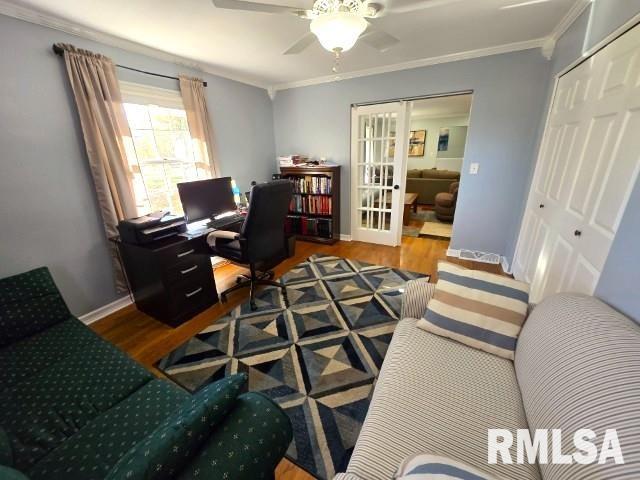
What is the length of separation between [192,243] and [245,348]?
1.01m

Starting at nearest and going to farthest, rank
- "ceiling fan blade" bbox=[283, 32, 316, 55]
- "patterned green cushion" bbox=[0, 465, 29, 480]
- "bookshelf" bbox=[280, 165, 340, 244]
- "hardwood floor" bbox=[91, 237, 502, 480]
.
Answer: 1. "patterned green cushion" bbox=[0, 465, 29, 480]
2. "ceiling fan blade" bbox=[283, 32, 316, 55]
3. "hardwood floor" bbox=[91, 237, 502, 480]
4. "bookshelf" bbox=[280, 165, 340, 244]

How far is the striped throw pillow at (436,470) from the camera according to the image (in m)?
0.64

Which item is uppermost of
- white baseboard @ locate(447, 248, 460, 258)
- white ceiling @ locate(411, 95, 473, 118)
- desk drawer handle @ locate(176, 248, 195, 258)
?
white ceiling @ locate(411, 95, 473, 118)

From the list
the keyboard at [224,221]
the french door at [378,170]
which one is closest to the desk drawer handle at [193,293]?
the keyboard at [224,221]

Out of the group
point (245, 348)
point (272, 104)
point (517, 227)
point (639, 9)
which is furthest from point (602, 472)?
point (272, 104)

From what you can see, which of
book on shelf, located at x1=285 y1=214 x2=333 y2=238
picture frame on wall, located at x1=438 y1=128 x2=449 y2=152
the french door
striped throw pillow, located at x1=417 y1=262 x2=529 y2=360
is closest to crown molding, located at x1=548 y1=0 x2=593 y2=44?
the french door

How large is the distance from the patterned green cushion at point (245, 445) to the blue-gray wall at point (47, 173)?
215 cm

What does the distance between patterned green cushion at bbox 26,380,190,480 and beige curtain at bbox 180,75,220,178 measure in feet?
8.21

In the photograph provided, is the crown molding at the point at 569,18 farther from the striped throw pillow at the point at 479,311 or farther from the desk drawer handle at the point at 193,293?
the desk drawer handle at the point at 193,293

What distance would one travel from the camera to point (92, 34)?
78.9 inches

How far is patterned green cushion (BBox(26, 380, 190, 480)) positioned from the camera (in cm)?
85

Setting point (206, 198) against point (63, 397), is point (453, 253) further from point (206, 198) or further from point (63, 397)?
point (63, 397)

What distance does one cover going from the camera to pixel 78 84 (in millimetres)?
1946

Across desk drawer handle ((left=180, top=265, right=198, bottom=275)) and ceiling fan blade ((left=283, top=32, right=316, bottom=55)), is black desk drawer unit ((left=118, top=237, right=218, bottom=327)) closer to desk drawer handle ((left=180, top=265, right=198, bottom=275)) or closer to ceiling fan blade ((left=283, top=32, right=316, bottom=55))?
desk drawer handle ((left=180, top=265, right=198, bottom=275))
